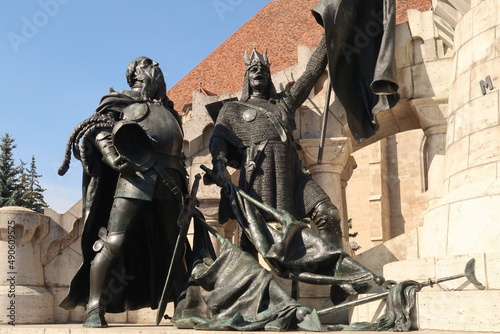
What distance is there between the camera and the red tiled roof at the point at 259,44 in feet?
117

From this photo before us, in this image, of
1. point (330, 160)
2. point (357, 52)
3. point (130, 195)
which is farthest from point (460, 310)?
point (330, 160)

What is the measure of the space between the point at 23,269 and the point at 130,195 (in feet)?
9.82

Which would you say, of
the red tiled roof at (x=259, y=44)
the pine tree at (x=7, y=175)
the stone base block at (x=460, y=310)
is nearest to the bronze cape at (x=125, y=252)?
the stone base block at (x=460, y=310)

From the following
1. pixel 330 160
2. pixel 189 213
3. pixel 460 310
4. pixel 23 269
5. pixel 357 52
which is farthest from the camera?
pixel 330 160

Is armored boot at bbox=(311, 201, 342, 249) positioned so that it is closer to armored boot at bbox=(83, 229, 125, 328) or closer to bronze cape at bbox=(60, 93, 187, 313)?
bronze cape at bbox=(60, 93, 187, 313)

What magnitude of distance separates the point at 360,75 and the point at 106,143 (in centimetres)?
291

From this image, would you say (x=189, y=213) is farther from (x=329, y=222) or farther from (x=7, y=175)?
(x=7, y=175)

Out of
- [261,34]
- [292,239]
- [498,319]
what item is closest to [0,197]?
[292,239]

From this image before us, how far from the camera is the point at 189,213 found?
5.82m

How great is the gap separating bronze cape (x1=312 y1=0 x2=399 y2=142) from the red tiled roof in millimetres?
26878

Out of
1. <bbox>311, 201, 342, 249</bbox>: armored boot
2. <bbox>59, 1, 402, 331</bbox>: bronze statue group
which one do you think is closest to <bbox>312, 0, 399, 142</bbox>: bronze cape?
<bbox>59, 1, 402, 331</bbox>: bronze statue group

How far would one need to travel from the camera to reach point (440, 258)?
16.9ft

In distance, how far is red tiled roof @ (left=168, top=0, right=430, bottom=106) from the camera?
35.7m

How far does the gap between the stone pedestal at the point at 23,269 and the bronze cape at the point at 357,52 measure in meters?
4.01
